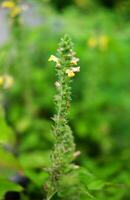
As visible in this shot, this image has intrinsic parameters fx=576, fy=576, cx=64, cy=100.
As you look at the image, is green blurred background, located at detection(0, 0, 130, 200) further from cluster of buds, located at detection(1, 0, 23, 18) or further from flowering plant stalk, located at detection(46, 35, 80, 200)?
flowering plant stalk, located at detection(46, 35, 80, 200)

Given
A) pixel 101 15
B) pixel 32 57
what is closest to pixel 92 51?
pixel 32 57

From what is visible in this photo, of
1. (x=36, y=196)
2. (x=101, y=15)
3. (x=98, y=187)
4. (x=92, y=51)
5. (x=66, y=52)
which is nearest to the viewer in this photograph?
(x=66, y=52)

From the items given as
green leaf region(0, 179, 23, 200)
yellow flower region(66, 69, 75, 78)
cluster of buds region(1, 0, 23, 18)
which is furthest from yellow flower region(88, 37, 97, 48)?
yellow flower region(66, 69, 75, 78)

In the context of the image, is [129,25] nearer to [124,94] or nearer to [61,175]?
[124,94]

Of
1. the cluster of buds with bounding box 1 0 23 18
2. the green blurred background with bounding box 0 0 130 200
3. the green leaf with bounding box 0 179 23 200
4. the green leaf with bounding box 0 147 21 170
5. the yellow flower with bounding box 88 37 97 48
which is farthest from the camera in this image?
the yellow flower with bounding box 88 37 97 48

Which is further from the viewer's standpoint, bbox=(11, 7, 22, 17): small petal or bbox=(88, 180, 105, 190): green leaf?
bbox=(11, 7, 22, 17): small petal

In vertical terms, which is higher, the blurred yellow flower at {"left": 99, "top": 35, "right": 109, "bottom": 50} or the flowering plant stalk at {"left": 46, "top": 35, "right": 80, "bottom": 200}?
the blurred yellow flower at {"left": 99, "top": 35, "right": 109, "bottom": 50}

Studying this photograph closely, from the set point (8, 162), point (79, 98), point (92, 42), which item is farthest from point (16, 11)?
point (8, 162)

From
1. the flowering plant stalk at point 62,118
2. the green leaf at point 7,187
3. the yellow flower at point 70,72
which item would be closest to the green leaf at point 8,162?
the green leaf at point 7,187
